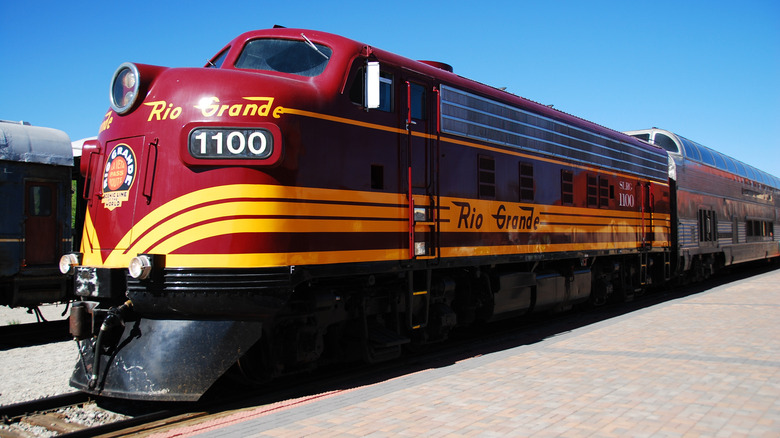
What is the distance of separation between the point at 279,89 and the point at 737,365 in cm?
615

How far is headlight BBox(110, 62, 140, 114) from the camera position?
6520 millimetres

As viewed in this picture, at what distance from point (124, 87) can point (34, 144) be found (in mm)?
5714

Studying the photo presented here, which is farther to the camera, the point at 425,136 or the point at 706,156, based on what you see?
the point at 706,156

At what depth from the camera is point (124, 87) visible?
6723 mm

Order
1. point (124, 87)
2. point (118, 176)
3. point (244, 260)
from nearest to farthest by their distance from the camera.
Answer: point (244, 260) < point (118, 176) < point (124, 87)

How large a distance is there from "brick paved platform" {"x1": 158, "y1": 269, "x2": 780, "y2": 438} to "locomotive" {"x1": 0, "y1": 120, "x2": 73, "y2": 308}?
716 centimetres

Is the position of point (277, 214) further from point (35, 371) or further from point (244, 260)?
point (35, 371)

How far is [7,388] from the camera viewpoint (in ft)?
23.5

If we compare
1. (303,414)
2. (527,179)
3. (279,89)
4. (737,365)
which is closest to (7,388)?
(303,414)

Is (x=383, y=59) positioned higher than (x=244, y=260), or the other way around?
(x=383, y=59)

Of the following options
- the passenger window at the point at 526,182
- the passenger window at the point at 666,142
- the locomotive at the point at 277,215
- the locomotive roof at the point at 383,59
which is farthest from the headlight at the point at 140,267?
the passenger window at the point at 666,142

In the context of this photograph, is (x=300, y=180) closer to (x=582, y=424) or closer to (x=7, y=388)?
(x=582, y=424)

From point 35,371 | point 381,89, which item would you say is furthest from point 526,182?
point 35,371

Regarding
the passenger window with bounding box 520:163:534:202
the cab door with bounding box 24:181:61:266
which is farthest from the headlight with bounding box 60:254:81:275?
the passenger window with bounding box 520:163:534:202
